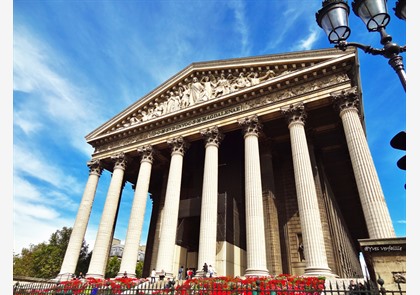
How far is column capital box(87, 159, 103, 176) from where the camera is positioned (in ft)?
86.4

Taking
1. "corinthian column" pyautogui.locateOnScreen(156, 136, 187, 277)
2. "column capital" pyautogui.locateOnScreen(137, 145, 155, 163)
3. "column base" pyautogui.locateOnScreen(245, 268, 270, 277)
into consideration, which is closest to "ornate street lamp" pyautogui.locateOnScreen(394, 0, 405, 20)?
"column base" pyautogui.locateOnScreen(245, 268, 270, 277)

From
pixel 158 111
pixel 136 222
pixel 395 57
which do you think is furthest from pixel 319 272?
pixel 158 111

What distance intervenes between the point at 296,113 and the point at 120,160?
16.2 m

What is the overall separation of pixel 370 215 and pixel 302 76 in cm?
1019

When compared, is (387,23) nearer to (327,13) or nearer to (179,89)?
(327,13)

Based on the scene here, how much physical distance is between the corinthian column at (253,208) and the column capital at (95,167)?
585 inches

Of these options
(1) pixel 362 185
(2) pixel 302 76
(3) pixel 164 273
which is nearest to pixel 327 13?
(1) pixel 362 185

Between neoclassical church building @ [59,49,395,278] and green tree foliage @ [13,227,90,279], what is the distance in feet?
91.5

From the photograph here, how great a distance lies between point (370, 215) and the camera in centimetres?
1356

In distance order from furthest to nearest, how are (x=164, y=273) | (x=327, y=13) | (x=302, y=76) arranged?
1. (x=302, y=76)
2. (x=164, y=273)
3. (x=327, y=13)

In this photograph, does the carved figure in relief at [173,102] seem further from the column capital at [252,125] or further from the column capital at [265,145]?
the column capital at [265,145]

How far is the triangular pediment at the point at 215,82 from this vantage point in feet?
63.0

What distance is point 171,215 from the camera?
19.5 m

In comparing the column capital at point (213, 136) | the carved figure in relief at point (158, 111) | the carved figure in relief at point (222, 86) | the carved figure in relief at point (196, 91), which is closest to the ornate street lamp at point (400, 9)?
the column capital at point (213, 136)
